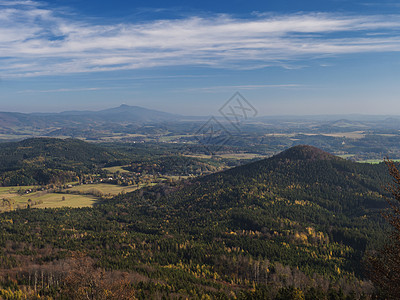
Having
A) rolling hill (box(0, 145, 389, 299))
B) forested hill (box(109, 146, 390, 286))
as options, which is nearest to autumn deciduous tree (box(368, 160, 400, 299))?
rolling hill (box(0, 145, 389, 299))

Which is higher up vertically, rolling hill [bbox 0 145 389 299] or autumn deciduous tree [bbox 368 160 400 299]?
autumn deciduous tree [bbox 368 160 400 299]

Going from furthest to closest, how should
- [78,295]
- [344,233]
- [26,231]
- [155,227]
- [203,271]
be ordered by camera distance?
1. [155,227]
2. [26,231]
3. [344,233]
4. [203,271]
5. [78,295]

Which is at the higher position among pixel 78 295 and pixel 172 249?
pixel 78 295

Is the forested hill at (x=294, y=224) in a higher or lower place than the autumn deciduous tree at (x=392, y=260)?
lower

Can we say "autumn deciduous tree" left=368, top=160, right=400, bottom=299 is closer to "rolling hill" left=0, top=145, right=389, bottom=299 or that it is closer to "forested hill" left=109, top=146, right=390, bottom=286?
"rolling hill" left=0, top=145, right=389, bottom=299

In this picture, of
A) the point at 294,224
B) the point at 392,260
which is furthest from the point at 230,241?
the point at 392,260

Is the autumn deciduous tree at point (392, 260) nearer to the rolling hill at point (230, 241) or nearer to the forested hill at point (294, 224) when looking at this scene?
the rolling hill at point (230, 241)

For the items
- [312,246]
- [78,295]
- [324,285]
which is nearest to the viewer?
[78,295]

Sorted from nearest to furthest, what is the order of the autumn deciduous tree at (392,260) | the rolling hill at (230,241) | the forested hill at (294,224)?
the autumn deciduous tree at (392,260), the rolling hill at (230,241), the forested hill at (294,224)

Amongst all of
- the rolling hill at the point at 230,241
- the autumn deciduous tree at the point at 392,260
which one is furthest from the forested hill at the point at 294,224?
the autumn deciduous tree at the point at 392,260

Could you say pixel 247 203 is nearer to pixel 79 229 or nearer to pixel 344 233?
pixel 344 233

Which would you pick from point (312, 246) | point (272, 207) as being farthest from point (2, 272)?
point (272, 207)
